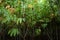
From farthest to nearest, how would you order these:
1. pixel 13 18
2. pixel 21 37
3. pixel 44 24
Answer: pixel 21 37 → pixel 44 24 → pixel 13 18

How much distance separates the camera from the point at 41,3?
2924 mm

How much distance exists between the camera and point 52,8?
3.00m

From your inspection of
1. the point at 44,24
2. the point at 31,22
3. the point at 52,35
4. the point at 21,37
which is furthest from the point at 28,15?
the point at 52,35

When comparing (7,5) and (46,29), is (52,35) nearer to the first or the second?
(46,29)

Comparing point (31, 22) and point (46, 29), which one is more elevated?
point (31, 22)

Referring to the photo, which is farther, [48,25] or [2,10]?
[48,25]

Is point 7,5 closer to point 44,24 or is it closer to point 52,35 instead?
point 44,24

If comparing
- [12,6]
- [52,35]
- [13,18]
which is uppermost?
[12,6]

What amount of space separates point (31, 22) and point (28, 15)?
0.13 meters

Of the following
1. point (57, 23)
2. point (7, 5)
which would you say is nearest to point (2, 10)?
point (7, 5)

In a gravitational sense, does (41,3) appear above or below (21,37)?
above

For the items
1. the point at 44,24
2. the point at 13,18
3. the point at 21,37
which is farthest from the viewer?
the point at 21,37

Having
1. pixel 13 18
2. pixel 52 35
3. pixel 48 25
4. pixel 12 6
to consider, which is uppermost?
pixel 12 6

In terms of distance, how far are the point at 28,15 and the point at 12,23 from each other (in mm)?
311
